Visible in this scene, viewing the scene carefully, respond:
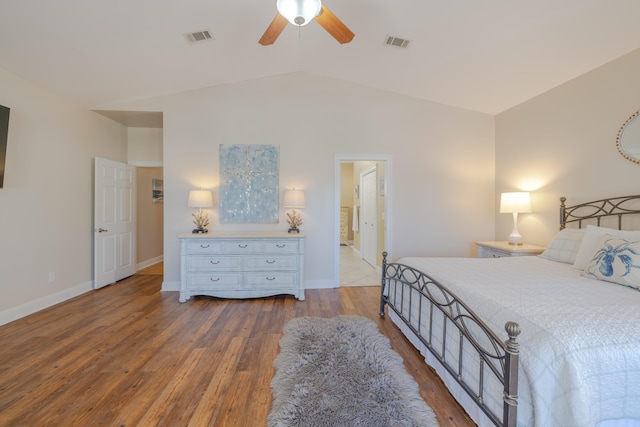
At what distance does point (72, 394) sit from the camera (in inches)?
70.5

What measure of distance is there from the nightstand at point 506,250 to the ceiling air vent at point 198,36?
13.7 feet

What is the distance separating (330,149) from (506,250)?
8.72 feet

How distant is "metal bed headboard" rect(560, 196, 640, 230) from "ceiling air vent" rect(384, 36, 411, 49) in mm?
2498

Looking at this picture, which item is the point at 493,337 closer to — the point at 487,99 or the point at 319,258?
the point at 319,258

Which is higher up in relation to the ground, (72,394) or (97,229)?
(97,229)

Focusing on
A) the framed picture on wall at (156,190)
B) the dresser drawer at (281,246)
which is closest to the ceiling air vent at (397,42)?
the dresser drawer at (281,246)

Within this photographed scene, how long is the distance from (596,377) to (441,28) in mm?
3016

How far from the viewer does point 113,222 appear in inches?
169

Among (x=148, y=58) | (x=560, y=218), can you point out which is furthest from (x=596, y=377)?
(x=148, y=58)

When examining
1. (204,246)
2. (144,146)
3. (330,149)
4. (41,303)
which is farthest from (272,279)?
(144,146)

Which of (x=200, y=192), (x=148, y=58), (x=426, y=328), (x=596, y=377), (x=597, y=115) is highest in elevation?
(x=148, y=58)

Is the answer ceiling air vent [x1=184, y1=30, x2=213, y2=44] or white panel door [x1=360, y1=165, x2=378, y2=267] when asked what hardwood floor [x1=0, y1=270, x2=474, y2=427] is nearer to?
white panel door [x1=360, y1=165, x2=378, y2=267]

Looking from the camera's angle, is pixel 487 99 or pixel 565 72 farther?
pixel 487 99

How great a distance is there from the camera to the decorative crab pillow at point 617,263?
1.76m
